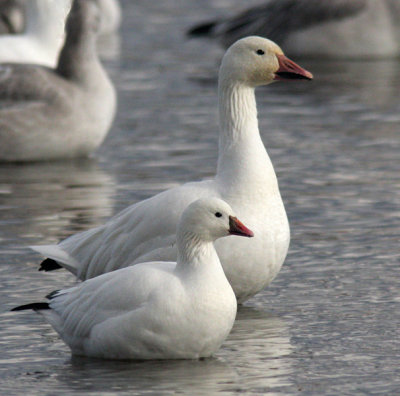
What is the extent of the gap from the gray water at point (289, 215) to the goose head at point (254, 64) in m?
1.34

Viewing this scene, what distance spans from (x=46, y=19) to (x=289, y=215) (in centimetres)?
569

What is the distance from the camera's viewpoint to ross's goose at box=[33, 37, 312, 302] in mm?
7965

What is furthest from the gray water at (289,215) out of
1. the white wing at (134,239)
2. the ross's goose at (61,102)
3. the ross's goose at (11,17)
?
the ross's goose at (11,17)

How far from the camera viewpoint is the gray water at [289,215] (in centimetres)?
695

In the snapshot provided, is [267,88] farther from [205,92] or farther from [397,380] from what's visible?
[397,380]

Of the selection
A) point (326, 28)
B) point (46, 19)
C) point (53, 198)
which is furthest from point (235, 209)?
point (326, 28)

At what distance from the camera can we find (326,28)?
781 inches

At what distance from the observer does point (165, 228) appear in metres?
8.05

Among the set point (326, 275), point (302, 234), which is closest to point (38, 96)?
point (302, 234)

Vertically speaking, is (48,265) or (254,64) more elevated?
(254,64)

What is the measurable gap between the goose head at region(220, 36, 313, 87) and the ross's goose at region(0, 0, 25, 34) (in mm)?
10738

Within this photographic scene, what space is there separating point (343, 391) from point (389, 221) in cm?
385

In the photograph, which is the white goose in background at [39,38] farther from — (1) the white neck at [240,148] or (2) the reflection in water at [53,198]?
(1) the white neck at [240,148]

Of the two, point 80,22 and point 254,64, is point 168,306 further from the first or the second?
point 80,22
